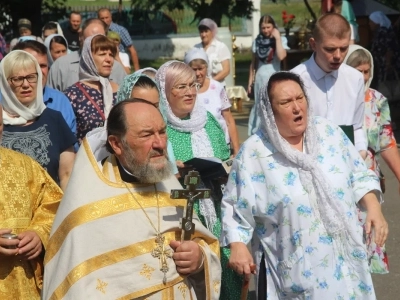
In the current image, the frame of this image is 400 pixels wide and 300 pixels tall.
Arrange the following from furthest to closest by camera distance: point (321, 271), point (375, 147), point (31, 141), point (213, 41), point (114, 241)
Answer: point (213, 41) < point (375, 147) < point (31, 141) < point (321, 271) < point (114, 241)

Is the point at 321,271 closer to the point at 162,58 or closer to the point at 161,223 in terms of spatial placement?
the point at 161,223

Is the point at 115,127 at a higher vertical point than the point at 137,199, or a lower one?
higher

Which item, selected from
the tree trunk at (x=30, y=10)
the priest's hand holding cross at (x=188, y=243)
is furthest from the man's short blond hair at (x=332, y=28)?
the tree trunk at (x=30, y=10)

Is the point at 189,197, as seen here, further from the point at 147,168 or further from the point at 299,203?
the point at 299,203

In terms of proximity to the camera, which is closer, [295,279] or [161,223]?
[161,223]

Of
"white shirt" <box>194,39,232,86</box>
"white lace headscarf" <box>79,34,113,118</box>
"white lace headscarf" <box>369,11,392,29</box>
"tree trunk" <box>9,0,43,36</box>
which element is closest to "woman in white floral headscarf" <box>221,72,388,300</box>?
"white lace headscarf" <box>79,34,113,118</box>

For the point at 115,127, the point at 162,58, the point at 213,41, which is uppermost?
the point at 115,127

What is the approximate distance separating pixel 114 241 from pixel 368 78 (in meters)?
3.65

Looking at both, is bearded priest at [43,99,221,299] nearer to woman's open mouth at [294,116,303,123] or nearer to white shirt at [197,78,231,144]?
woman's open mouth at [294,116,303,123]

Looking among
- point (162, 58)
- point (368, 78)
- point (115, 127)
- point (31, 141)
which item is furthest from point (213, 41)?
point (162, 58)

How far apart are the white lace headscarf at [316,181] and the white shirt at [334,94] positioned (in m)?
1.40

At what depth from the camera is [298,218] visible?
5129mm

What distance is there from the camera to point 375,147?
287 inches

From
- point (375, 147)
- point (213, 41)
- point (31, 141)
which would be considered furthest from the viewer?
point (213, 41)
